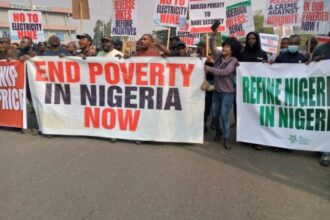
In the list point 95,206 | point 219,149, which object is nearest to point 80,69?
point 219,149

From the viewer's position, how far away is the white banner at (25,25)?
998 cm

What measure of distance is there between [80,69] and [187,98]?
78.5 inches

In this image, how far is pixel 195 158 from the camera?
547 cm

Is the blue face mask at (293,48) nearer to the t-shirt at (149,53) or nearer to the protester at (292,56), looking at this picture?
the protester at (292,56)

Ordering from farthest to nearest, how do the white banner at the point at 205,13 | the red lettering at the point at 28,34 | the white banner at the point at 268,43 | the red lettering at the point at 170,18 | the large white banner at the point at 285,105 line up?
the white banner at the point at 268,43 → the red lettering at the point at 28,34 → the red lettering at the point at 170,18 → the white banner at the point at 205,13 → the large white banner at the point at 285,105

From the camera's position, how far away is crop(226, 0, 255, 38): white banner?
8375 mm

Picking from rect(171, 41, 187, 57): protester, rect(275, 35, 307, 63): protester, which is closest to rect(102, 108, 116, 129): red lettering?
rect(171, 41, 187, 57): protester

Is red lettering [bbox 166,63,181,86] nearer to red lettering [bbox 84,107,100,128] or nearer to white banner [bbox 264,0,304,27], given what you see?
red lettering [bbox 84,107,100,128]

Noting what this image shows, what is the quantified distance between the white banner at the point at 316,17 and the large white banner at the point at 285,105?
4.21m

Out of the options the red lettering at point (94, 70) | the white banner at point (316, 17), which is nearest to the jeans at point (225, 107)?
the red lettering at point (94, 70)

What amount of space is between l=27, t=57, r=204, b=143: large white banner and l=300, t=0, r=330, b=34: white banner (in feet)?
15.4

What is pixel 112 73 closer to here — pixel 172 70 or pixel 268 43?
pixel 172 70

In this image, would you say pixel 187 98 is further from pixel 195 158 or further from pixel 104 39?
pixel 104 39

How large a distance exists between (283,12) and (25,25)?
6.78 m
